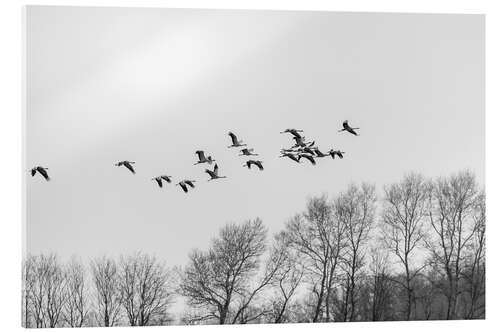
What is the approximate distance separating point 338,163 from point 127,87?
8.60 metres

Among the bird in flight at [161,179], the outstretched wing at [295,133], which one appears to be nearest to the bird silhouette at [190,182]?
the bird in flight at [161,179]

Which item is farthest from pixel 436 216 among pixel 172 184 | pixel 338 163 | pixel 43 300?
pixel 43 300

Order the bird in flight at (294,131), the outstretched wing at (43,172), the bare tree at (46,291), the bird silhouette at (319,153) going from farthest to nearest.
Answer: the bare tree at (46,291)
the bird silhouette at (319,153)
the bird in flight at (294,131)
the outstretched wing at (43,172)

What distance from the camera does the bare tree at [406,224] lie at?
51.4m

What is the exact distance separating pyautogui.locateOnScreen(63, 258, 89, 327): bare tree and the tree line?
0.15ft

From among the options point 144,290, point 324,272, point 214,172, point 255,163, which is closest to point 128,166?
point 214,172

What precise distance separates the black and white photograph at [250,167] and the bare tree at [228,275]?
8cm

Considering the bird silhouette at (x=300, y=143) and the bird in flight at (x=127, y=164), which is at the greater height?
the bird silhouette at (x=300, y=143)

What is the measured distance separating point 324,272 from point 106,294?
8162 millimetres

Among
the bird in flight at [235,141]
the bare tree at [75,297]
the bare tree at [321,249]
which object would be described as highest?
the bird in flight at [235,141]

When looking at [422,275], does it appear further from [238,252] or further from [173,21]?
[173,21]

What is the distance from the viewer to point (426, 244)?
52.2 metres

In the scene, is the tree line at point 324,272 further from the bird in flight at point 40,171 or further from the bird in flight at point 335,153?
the bird in flight at point 40,171

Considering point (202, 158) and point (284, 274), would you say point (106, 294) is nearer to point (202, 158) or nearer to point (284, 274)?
point (284, 274)
